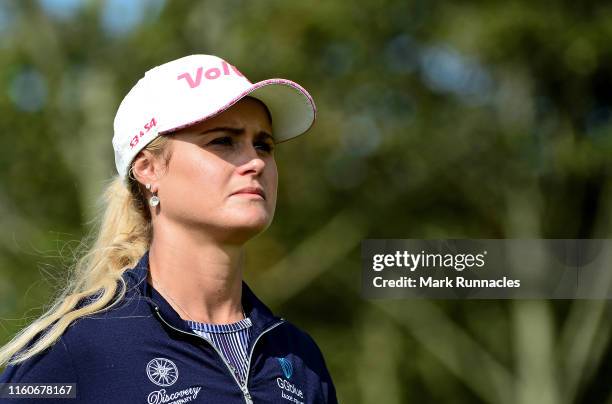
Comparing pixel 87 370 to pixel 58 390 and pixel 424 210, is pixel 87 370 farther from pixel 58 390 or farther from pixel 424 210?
pixel 424 210

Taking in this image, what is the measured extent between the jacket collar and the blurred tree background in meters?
10.2

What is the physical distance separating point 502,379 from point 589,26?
4.82 meters

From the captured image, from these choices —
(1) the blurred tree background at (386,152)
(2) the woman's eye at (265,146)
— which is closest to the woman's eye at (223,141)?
(2) the woman's eye at (265,146)

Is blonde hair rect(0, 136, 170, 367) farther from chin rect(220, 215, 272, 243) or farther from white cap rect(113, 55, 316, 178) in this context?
chin rect(220, 215, 272, 243)

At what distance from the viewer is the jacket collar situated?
321 cm

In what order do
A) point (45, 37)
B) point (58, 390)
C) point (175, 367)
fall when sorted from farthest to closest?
point (45, 37)
point (175, 367)
point (58, 390)

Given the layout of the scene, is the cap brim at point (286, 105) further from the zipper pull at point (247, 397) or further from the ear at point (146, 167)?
the zipper pull at point (247, 397)

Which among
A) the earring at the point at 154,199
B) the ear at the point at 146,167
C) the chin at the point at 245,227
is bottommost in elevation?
the chin at the point at 245,227

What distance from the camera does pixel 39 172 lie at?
16297 millimetres

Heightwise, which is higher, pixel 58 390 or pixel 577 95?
pixel 577 95

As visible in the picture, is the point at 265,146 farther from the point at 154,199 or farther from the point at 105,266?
the point at 105,266

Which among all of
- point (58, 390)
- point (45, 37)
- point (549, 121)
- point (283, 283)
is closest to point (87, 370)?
point (58, 390)

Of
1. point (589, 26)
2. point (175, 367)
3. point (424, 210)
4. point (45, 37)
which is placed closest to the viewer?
point (175, 367)

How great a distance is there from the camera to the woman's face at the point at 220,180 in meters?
3.24
